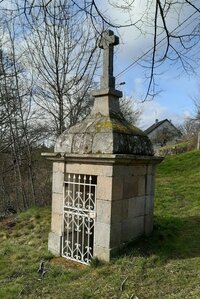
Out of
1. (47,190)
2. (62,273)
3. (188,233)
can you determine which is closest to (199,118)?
(47,190)

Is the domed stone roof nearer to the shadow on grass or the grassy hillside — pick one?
the shadow on grass

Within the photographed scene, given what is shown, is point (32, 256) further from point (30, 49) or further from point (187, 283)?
point (30, 49)

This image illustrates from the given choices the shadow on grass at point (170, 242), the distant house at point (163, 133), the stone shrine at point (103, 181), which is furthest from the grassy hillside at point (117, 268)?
the distant house at point (163, 133)

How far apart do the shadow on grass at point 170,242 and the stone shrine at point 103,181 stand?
0.17 metres

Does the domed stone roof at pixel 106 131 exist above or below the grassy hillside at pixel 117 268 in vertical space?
above

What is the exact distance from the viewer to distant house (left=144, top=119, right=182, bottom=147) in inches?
1811

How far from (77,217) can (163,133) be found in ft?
139

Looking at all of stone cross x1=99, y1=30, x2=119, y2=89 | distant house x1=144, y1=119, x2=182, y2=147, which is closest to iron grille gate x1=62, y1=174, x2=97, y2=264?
stone cross x1=99, y1=30, x2=119, y2=89

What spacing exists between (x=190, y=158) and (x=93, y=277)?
14.4m

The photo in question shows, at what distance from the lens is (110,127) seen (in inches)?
197

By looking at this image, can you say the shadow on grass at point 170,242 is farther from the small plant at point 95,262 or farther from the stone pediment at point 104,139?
the stone pediment at point 104,139

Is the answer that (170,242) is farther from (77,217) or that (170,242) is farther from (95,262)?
(77,217)

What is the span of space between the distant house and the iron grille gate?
3829 cm

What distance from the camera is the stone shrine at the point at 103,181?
16.2ft
